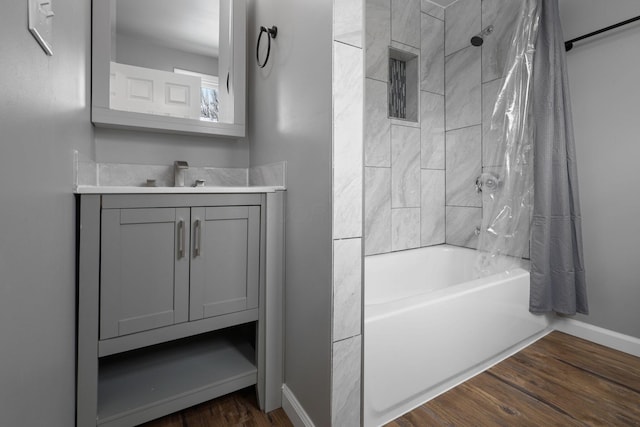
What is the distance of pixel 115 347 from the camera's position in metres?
1.16

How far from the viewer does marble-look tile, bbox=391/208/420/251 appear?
2410 millimetres

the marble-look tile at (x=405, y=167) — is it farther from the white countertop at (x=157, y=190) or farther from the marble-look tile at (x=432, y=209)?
the white countertop at (x=157, y=190)

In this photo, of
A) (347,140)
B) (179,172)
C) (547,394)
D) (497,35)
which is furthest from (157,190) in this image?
(497,35)

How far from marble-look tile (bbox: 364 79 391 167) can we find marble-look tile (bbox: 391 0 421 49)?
0.43 metres

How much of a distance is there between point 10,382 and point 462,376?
176cm

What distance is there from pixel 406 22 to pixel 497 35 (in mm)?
676

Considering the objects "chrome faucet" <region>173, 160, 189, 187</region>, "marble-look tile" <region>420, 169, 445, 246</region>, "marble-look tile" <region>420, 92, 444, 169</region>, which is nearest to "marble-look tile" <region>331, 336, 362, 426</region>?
"chrome faucet" <region>173, 160, 189, 187</region>

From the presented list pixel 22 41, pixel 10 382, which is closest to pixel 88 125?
pixel 22 41

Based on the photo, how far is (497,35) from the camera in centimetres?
229

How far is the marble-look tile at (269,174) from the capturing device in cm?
147

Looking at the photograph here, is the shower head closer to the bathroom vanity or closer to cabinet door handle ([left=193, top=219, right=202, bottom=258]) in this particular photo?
the bathroom vanity

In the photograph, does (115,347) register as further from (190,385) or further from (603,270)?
(603,270)

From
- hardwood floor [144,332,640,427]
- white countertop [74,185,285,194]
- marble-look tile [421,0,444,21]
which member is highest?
marble-look tile [421,0,444,21]

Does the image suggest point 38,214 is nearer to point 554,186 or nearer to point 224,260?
point 224,260
